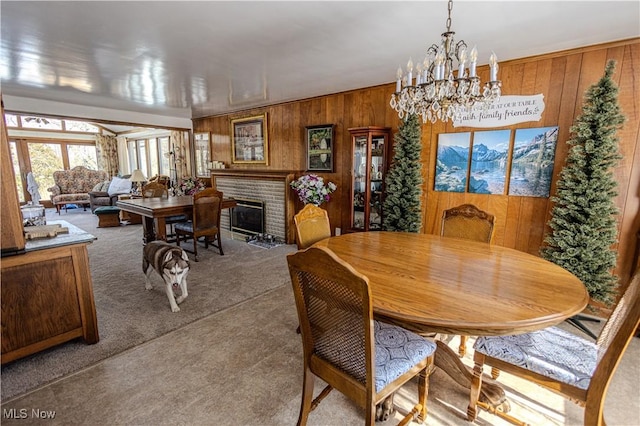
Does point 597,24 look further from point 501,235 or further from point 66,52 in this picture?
point 66,52

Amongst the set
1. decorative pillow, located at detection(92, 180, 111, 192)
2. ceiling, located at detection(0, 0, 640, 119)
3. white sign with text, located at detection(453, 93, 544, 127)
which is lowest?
decorative pillow, located at detection(92, 180, 111, 192)

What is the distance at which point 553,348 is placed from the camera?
1.45 m

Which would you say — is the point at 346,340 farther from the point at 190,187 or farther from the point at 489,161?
the point at 190,187

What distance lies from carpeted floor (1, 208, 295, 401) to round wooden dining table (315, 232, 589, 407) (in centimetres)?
157

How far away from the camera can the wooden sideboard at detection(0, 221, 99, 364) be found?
1.90 m

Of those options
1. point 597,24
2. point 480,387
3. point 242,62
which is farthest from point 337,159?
point 480,387

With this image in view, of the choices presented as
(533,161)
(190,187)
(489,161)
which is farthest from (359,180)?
(190,187)

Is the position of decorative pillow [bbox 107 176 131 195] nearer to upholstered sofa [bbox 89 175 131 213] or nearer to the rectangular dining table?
upholstered sofa [bbox 89 175 131 213]

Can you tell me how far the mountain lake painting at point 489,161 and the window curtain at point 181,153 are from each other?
643 cm

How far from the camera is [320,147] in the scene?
15.3 feet

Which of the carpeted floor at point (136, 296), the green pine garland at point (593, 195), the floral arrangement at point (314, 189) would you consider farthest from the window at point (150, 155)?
the green pine garland at point (593, 195)

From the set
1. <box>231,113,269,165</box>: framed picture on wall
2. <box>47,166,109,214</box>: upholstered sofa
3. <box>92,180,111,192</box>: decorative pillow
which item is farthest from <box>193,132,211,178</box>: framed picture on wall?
<box>47,166,109,214</box>: upholstered sofa

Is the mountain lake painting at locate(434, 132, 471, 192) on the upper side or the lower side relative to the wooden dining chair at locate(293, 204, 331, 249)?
upper

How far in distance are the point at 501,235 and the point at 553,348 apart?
1972 mm
